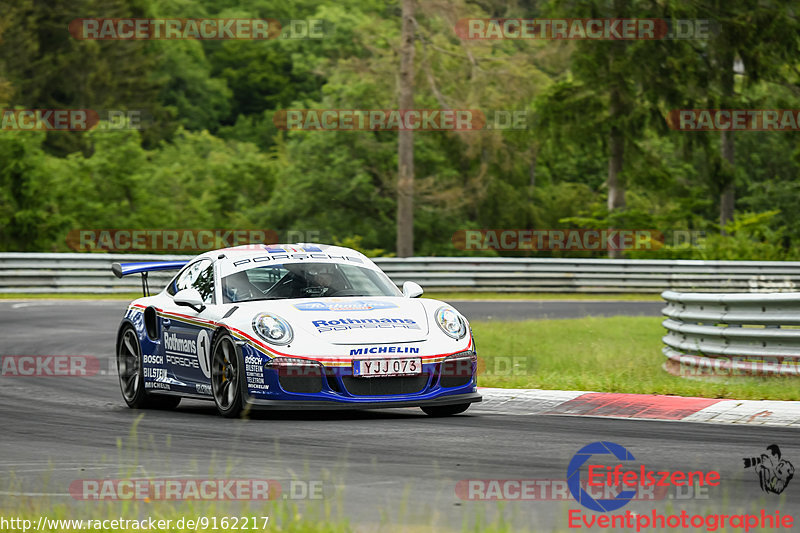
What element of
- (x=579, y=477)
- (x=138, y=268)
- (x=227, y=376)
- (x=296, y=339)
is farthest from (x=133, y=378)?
(x=579, y=477)

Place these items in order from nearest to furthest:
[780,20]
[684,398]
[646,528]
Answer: [646,528], [684,398], [780,20]

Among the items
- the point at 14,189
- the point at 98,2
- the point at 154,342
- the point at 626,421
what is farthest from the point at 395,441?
the point at 98,2

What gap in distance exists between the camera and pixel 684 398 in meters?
10.3

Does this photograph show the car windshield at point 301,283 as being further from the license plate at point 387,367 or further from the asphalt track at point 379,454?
the license plate at point 387,367

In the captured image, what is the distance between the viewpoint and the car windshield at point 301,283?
10516 millimetres

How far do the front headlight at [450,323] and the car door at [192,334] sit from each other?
181cm

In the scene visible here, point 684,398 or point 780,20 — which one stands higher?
point 780,20

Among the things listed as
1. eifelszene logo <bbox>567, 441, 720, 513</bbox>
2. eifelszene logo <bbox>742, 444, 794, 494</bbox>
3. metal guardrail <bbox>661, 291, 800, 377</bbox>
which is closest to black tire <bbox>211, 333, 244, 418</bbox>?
eifelszene logo <bbox>567, 441, 720, 513</bbox>

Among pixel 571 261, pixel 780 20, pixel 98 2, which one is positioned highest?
pixel 98 2

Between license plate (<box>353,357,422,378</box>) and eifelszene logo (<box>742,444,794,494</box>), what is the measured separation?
2.88 meters

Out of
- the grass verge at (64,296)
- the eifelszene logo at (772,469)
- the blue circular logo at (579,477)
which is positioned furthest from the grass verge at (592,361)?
the grass verge at (64,296)

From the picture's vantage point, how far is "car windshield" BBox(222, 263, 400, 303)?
1052 cm

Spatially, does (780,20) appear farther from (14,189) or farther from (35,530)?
(35,530)

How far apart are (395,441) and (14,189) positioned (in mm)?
34950
